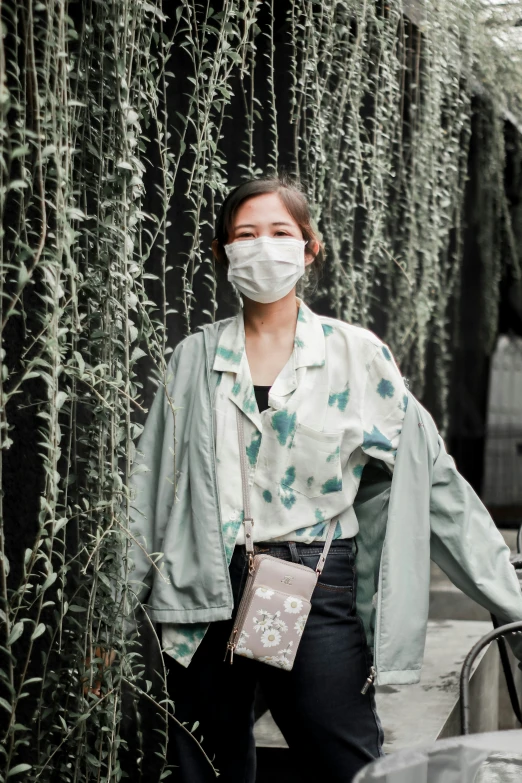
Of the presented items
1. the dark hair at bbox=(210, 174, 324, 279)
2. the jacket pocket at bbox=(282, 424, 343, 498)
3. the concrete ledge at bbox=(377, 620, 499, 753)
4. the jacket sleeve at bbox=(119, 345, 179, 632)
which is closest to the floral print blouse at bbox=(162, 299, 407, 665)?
the jacket pocket at bbox=(282, 424, 343, 498)

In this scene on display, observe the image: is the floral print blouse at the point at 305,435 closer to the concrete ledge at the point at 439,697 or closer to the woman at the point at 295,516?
the woman at the point at 295,516

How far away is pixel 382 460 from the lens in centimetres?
196

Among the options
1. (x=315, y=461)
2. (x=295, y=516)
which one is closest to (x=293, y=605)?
(x=295, y=516)

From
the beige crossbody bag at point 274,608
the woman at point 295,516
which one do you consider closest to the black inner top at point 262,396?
the woman at point 295,516

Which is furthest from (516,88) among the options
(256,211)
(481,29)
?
(256,211)

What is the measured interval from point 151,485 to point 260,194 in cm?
63

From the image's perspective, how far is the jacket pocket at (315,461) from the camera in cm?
188

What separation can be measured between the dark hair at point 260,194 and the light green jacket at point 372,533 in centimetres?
22

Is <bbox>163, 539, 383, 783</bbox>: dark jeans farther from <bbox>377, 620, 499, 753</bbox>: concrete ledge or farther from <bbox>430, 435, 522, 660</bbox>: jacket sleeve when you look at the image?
<bbox>377, 620, 499, 753</bbox>: concrete ledge

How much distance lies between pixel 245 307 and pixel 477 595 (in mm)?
748

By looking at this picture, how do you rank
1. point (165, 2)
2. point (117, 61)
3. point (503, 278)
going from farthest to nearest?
point (503, 278), point (165, 2), point (117, 61)

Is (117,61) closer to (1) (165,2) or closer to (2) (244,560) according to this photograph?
(2) (244,560)

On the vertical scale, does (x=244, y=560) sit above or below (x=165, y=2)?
below

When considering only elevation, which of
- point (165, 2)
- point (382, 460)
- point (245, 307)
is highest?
point (165, 2)
